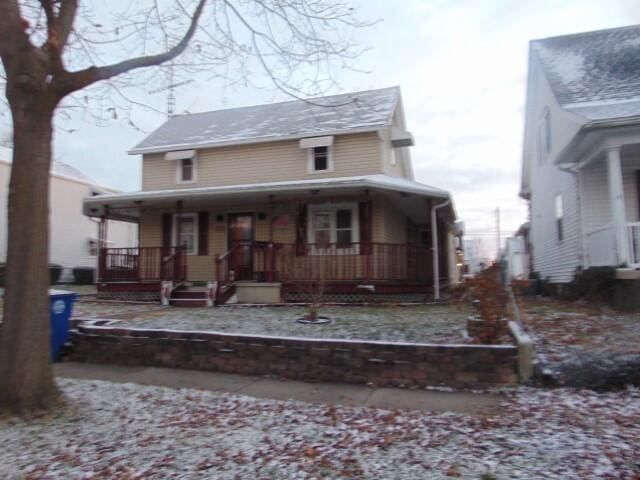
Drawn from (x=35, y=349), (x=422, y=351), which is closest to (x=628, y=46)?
(x=422, y=351)

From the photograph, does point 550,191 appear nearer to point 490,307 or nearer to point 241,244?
point 241,244

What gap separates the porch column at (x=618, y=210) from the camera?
9.23 m

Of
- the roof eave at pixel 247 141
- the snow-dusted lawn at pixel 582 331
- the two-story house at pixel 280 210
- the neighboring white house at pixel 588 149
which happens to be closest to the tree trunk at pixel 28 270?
the snow-dusted lawn at pixel 582 331

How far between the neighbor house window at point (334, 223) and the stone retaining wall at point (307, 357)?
298 inches

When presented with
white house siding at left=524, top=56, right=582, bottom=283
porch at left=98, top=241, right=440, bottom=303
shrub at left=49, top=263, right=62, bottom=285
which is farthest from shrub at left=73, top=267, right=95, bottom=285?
white house siding at left=524, top=56, right=582, bottom=283

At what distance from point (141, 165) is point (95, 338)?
38.0 ft

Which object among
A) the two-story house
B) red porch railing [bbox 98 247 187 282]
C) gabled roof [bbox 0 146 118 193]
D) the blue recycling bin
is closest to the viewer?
the blue recycling bin

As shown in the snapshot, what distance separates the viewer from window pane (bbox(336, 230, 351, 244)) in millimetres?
13812

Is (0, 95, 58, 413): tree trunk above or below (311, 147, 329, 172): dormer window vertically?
below

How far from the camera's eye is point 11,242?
4660mm

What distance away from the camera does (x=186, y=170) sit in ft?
A: 55.4

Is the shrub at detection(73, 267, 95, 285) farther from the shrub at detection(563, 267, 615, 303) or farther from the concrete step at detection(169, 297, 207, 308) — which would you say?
the shrub at detection(563, 267, 615, 303)

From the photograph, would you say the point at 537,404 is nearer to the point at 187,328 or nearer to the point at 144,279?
the point at 187,328

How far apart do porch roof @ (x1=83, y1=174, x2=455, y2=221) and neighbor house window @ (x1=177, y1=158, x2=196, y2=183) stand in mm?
1782
